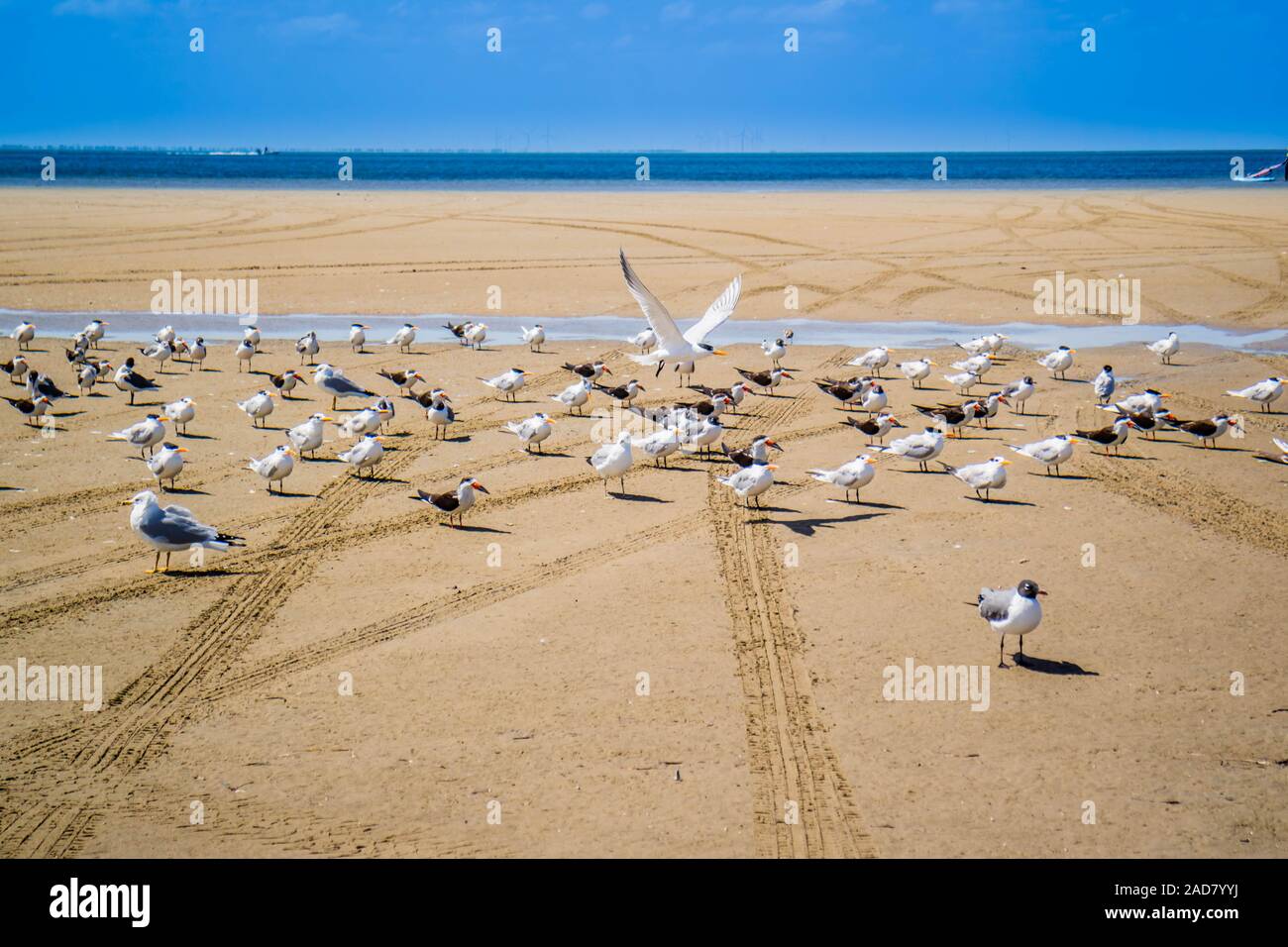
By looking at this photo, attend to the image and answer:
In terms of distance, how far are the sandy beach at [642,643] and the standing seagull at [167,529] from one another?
32 centimetres

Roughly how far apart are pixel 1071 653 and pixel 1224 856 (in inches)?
119

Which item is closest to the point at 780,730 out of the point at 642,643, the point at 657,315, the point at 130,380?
the point at 642,643

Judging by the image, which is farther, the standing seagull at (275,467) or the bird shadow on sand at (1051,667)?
the standing seagull at (275,467)

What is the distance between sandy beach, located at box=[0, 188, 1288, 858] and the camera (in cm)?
730

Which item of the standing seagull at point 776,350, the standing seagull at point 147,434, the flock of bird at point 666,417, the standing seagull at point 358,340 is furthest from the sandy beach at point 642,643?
the standing seagull at point 358,340

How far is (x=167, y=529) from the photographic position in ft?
37.3

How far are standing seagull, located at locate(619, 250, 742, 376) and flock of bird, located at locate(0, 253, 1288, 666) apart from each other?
29 millimetres

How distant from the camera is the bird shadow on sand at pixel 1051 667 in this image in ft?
30.8

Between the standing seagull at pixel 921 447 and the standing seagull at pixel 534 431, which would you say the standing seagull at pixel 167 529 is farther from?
the standing seagull at pixel 921 447

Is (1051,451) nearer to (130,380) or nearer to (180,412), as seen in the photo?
(180,412)

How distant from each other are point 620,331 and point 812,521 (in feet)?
45.4

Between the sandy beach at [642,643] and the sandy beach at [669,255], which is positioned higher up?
the sandy beach at [669,255]

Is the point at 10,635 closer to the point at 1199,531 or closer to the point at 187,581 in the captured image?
the point at 187,581

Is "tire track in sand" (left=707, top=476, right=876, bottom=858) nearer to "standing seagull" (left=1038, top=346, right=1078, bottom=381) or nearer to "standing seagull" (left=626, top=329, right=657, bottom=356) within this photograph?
"standing seagull" (left=1038, top=346, right=1078, bottom=381)
